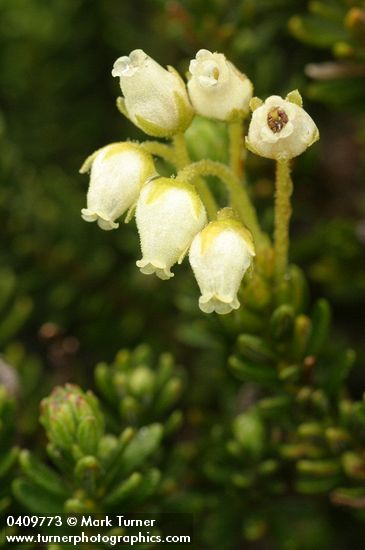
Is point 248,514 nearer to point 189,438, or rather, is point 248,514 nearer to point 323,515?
point 323,515

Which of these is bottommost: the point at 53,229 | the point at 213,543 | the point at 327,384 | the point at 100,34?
the point at 213,543

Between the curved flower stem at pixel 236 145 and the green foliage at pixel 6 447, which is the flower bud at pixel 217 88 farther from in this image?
the green foliage at pixel 6 447

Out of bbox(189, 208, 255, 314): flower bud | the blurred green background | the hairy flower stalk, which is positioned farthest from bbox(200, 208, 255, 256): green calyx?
the blurred green background

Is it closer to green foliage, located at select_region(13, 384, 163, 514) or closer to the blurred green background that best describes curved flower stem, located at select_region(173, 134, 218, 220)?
the blurred green background

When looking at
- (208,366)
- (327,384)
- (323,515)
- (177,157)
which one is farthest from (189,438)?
(177,157)

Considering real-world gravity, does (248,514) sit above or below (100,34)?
below

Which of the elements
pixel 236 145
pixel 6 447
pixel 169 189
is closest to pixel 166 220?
pixel 169 189

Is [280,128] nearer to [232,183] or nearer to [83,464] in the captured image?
[232,183]
